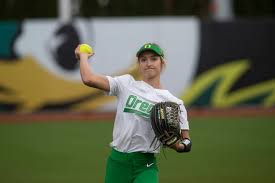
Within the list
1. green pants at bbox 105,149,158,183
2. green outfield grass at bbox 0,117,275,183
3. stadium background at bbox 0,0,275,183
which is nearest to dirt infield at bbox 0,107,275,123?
stadium background at bbox 0,0,275,183

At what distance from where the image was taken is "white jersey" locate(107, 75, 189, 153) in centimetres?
588

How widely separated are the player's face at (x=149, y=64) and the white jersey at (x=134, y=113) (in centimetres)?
11

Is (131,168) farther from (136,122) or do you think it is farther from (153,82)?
(153,82)

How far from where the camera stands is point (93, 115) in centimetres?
1791

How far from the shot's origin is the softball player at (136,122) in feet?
19.3

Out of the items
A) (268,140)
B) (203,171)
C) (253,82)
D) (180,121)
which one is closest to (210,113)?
(253,82)

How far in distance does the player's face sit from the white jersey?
0.35 ft

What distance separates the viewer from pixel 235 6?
3019 cm

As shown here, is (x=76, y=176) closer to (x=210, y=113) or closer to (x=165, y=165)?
(x=165, y=165)

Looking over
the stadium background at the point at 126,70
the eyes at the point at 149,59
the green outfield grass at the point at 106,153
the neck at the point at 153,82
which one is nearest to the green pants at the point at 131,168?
the neck at the point at 153,82

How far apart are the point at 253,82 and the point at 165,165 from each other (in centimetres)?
846

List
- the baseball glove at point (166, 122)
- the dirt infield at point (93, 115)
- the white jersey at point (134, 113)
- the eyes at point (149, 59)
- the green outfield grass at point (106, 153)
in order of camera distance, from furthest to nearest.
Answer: the dirt infield at point (93, 115) → the green outfield grass at point (106, 153) → the eyes at point (149, 59) → the white jersey at point (134, 113) → the baseball glove at point (166, 122)

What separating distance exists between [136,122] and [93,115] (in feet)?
39.7

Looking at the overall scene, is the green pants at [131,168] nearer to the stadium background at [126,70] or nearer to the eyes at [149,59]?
the eyes at [149,59]
